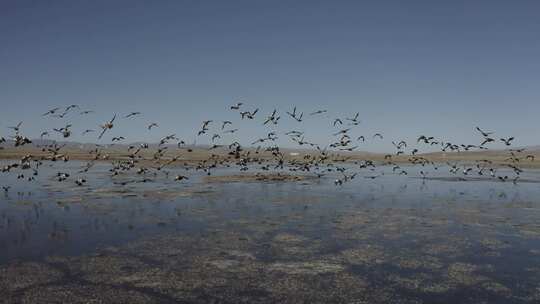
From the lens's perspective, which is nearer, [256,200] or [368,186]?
[256,200]

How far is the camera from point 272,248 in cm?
2730

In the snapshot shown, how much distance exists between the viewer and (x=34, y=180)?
65.1 metres

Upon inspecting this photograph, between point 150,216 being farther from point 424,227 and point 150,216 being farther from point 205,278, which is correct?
point 424,227

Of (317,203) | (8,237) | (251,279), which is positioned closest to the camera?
(251,279)

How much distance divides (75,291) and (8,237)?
12547 millimetres

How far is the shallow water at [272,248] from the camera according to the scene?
66.2ft

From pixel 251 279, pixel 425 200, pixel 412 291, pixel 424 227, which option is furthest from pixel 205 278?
pixel 425 200

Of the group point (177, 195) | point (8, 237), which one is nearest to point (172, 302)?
point (8, 237)

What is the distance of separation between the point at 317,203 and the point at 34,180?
42.2 meters

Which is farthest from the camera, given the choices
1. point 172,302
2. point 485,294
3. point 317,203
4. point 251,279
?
point 317,203

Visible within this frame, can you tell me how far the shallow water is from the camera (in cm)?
2019

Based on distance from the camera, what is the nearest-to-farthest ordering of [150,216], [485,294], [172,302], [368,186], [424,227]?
[172,302], [485,294], [424,227], [150,216], [368,186]

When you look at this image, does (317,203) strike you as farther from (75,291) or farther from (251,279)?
(75,291)

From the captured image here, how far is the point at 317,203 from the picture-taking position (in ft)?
151
